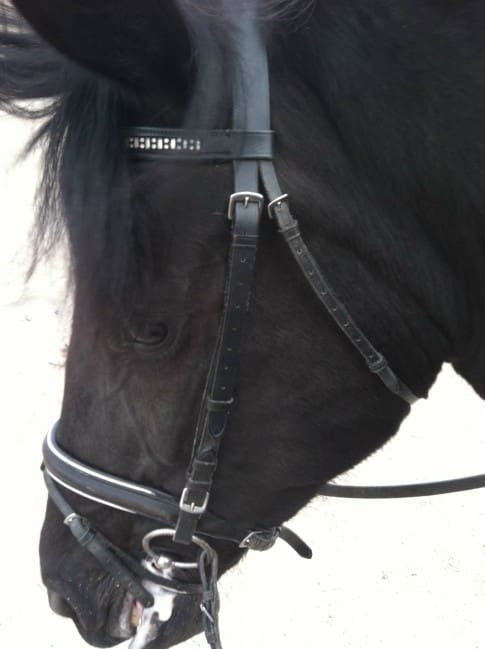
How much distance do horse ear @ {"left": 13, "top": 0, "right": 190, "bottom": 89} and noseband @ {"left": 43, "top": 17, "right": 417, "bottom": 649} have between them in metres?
0.10

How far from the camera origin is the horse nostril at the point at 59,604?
5.03 ft

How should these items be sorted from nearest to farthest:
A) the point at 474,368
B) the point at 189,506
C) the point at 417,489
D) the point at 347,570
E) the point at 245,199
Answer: the point at 245,199 → the point at 189,506 → the point at 474,368 → the point at 417,489 → the point at 347,570

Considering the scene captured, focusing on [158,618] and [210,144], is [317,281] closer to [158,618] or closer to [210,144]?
[210,144]

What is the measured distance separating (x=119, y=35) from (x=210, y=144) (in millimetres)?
210

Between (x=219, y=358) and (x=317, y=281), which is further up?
(x=317, y=281)

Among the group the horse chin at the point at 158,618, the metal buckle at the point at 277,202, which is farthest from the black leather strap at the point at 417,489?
the metal buckle at the point at 277,202

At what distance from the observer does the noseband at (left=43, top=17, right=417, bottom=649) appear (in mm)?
1194

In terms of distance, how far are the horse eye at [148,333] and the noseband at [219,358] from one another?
9 cm

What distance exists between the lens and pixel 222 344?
125 centimetres

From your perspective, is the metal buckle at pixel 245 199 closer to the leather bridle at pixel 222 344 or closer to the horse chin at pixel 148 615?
the leather bridle at pixel 222 344

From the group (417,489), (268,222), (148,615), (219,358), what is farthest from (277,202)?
(417,489)

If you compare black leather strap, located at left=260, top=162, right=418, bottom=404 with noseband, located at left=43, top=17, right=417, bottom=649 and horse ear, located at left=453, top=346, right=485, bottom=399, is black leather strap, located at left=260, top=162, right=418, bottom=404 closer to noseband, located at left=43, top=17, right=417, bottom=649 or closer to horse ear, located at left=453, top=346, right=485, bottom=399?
noseband, located at left=43, top=17, right=417, bottom=649

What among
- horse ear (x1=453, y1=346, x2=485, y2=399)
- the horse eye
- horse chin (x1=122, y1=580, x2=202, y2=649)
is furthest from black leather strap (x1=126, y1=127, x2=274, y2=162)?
horse chin (x1=122, y1=580, x2=202, y2=649)

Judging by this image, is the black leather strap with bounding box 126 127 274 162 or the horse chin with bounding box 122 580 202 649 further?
the horse chin with bounding box 122 580 202 649
